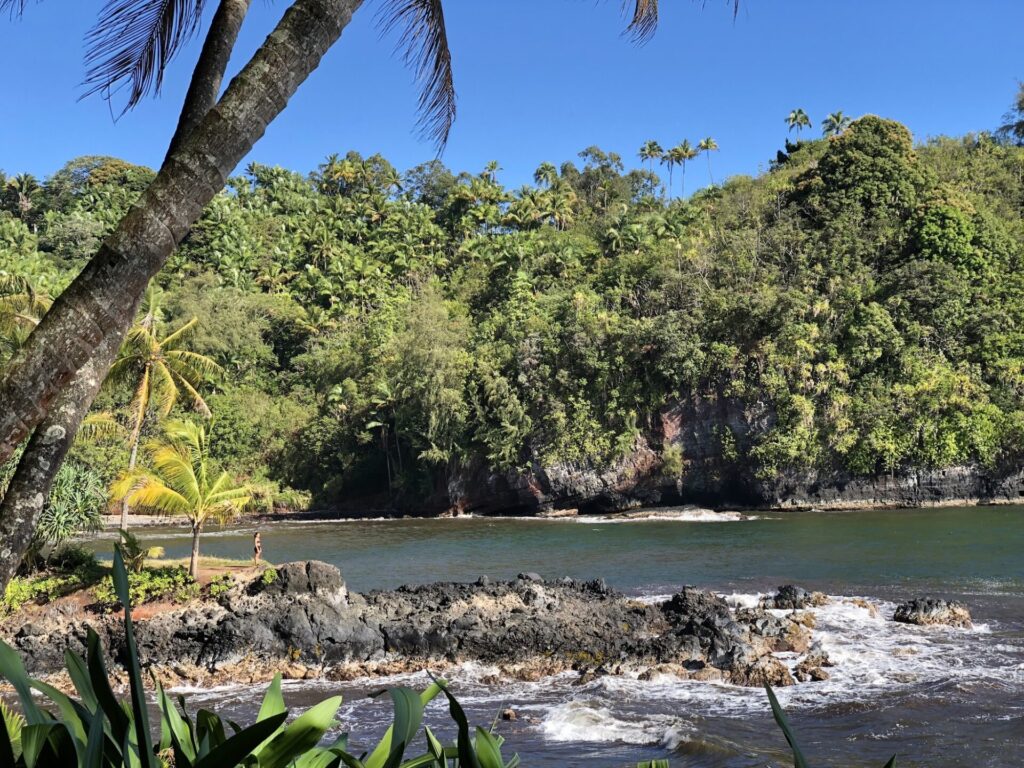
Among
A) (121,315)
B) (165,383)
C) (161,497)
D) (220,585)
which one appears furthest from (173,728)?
(165,383)

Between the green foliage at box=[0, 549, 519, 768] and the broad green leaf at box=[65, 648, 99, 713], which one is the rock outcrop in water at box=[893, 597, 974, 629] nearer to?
the green foliage at box=[0, 549, 519, 768]

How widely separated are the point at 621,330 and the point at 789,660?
28515 millimetres

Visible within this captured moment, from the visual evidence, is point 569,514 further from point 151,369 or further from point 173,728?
point 173,728

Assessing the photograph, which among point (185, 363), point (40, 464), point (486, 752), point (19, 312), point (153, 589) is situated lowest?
point (153, 589)

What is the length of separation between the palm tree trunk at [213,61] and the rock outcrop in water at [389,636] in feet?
39.7

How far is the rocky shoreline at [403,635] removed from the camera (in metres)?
14.1

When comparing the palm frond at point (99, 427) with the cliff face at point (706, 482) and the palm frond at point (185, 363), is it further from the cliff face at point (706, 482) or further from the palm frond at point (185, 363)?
the cliff face at point (706, 482)

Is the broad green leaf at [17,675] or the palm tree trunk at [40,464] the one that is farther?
the palm tree trunk at [40,464]

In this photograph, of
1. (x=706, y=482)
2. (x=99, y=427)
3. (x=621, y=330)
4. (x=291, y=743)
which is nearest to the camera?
(x=291, y=743)

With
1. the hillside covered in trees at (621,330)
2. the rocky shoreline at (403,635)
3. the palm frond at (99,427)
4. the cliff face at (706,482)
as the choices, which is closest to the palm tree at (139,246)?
the rocky shoreline at (403,635)

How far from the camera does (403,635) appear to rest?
15.1 m

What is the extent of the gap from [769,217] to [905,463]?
19402 mm

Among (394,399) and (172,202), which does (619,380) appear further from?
(172,202)

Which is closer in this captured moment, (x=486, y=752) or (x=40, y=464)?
(x=486, y=752)
